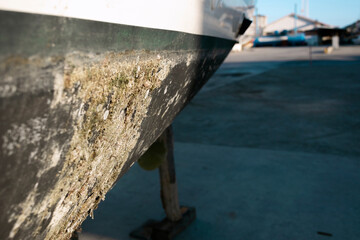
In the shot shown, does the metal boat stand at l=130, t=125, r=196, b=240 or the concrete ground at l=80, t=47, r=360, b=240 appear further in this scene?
the concrete ground at l=80, t=47, r=360, b=240

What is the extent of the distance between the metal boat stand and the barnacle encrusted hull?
1.71 metres

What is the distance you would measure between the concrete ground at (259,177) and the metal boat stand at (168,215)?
0.27 ft

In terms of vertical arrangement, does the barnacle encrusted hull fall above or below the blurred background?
above

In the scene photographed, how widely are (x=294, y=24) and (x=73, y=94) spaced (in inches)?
2054

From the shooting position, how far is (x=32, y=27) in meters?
0.41

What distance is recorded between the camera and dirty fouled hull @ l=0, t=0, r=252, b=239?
41 cm

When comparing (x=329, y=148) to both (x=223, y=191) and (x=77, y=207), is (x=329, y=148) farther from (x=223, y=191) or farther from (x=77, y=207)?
(x=77, y=207)

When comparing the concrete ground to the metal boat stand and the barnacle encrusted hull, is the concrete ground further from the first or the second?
the barnacle encrusted hull

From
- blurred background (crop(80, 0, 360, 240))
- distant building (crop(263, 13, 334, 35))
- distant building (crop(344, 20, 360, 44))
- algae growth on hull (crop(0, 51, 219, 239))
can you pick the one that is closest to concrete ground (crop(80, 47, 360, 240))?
blurred background (crop(80, 0, 360, 240))

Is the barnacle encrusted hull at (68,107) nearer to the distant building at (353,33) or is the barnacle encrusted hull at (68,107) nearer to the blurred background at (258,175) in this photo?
the blurred background at (258,175)

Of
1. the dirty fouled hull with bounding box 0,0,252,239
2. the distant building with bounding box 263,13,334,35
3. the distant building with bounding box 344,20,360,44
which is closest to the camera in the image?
the dirty fouled hull with bounding box 0,0,252,239

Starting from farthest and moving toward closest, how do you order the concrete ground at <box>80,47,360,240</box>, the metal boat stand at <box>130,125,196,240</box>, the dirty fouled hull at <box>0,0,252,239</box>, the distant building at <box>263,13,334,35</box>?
the distant building at <box>263,13,334,35</box> < the concrete ground at <box>80,47,360,240</box> < the metal boat stand at <box>130,125,196,240</box> < the dirty fouled hull at <box>0,0,252,239</box>

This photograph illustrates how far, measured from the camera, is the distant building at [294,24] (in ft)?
156

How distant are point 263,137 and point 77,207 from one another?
14.0 ft
